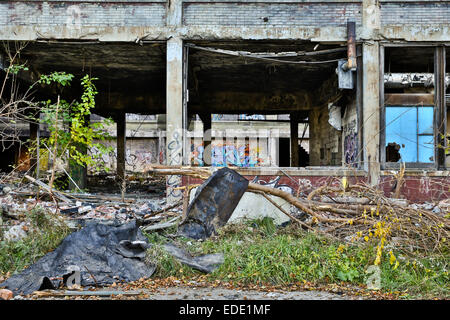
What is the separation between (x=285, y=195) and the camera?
582cm

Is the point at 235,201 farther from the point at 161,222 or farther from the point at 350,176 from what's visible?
the point at 350,176

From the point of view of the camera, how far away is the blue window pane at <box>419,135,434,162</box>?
8.89 m

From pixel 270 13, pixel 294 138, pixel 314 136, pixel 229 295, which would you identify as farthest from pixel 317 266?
pixel 294 138

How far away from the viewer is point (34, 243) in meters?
5.12

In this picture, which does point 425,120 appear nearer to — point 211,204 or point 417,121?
point 417,121

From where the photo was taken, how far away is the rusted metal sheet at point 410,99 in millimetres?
8875

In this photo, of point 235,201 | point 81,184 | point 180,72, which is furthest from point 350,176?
point 81,184

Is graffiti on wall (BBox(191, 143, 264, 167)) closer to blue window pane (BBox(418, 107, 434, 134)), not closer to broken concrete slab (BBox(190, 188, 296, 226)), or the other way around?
blue window pane (BBox(418, 107, 434, 134))

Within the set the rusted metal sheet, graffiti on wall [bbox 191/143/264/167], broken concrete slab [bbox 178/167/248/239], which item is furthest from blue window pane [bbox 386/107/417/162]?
graffiti on wall [bbox 191/143/264/167]

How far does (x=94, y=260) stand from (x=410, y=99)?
25.9ft

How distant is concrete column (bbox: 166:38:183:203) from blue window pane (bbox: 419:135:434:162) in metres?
5.70

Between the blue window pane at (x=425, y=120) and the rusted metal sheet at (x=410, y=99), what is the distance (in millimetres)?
141

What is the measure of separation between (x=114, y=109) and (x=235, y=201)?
1007 centimetres

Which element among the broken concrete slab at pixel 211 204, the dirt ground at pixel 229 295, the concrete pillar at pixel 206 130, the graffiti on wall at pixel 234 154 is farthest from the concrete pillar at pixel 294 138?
the dirt ground at pixel 229 295
